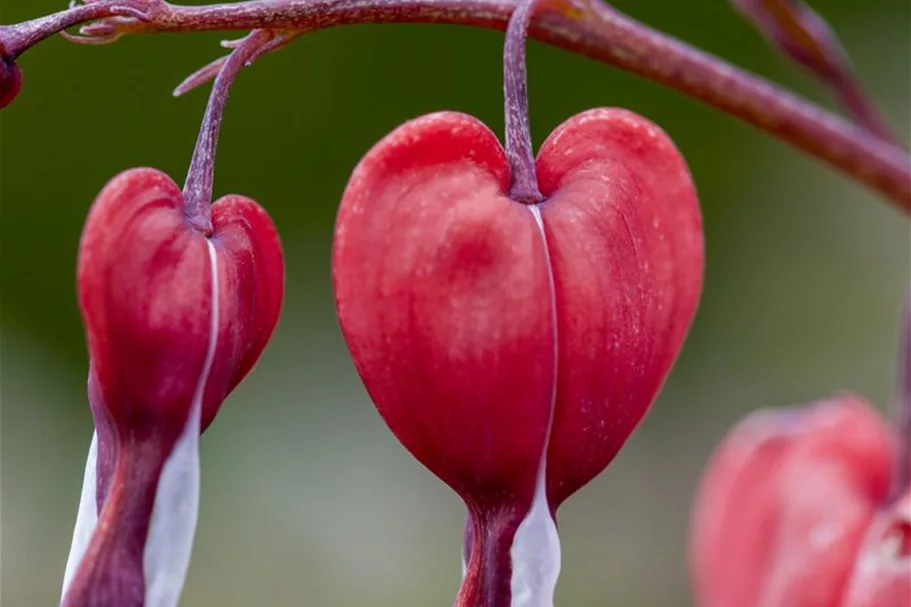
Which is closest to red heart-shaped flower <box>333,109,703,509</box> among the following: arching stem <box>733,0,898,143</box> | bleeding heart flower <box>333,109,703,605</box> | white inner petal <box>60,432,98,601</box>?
bleeding heart flower <box>333,109,703,605</box>

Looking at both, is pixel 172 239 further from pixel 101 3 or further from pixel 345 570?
pixel 345 570

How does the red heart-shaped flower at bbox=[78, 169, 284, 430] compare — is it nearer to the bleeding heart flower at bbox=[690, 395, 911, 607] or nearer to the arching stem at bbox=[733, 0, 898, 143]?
the bleeding heart flower at bbox=[690, 395, 911, 607]

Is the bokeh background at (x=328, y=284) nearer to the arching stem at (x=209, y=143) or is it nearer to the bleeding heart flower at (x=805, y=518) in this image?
the bleeding heart flower at (x=805, y=518)

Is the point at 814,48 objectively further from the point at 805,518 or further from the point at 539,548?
the point at 539,548

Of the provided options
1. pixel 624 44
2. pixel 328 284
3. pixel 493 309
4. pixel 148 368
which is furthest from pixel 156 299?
pixel 328 284

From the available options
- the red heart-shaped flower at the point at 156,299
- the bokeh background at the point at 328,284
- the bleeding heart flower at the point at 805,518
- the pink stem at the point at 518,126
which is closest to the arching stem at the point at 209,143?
the red heart-shaped flower at the point at 156,299
